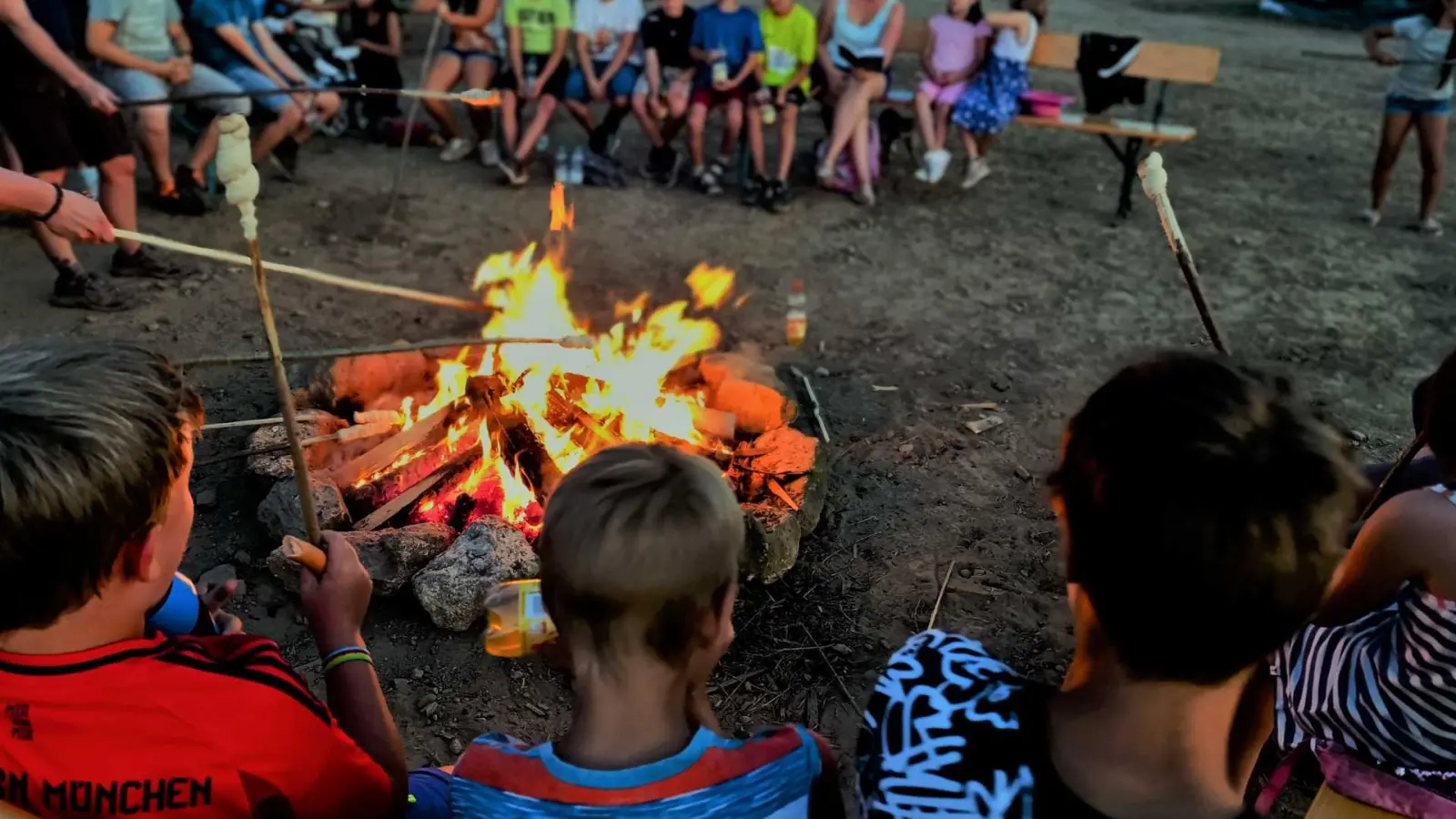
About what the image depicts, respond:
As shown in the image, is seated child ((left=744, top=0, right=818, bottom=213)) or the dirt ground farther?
seated child ((left=744, top=0, right=818, bottom=213))

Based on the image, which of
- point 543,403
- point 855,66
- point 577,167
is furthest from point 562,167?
point 543,403

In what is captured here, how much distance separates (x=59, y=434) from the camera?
138cm

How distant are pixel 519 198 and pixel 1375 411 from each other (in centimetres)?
553

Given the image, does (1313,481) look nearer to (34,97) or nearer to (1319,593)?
(1319,593)

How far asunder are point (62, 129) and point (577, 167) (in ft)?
11.2

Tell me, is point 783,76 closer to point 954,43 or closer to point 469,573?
point 954,43

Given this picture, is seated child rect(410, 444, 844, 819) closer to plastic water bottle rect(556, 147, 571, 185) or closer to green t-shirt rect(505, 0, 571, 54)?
plastic water bottle rect(556, 147, 571, 185)

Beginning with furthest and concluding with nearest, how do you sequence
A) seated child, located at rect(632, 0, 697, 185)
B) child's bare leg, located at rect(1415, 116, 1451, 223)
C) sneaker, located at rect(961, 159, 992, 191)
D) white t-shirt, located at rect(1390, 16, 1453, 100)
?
sneaker, located at rect(961, 159, 992, 191)
seated child, located at rect(632, 0, 697, 185)
child's bare leg, located at rect(1415, 116, 1451, 223)
white t-shirt, located at rect(1390, 16, 1453, 100)

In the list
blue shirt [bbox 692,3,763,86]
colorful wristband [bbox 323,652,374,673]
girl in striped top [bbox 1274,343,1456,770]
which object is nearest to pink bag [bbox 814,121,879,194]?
blue shirt [bbox 692,3,763,86]

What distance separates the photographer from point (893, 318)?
584 cm

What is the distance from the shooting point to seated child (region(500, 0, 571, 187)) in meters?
7.82

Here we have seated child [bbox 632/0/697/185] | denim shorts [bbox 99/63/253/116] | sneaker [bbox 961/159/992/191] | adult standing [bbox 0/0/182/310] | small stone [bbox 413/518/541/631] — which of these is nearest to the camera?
small stone [bbox 413/518/541/631]

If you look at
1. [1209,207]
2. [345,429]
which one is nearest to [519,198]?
[345,429]

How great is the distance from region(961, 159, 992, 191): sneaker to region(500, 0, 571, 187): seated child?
128 inches
